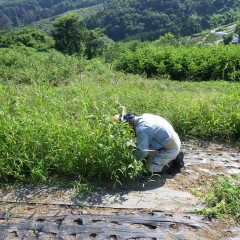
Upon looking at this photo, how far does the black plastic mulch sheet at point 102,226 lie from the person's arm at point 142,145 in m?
0.80

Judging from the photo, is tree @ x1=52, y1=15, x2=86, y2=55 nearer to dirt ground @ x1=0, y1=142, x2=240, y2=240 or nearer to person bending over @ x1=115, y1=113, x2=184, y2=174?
person bending over @ x1=115, y1=113, x2=184, y2=174

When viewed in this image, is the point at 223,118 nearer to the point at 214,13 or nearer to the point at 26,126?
the point at 26,126

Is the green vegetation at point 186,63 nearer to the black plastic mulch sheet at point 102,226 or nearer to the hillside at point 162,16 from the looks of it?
the black plastic mulch sheet at point 102,226

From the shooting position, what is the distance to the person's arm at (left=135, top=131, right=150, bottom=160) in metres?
4.28

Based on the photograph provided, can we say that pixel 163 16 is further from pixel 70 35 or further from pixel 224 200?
pixel 224 200

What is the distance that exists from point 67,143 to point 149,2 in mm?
97331

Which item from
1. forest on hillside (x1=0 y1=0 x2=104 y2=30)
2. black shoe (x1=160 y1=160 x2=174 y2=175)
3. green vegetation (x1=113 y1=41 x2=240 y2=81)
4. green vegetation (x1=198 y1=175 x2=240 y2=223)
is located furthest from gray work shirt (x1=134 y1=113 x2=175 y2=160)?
forest on hillside (x1=0 y1=0 x2=104 y2=30)

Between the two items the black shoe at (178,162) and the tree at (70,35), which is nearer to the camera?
the black shoe at (178,162)

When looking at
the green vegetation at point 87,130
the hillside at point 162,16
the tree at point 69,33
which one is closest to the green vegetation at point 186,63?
the green vegetation at point 87,130

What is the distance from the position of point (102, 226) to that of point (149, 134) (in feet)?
4.42

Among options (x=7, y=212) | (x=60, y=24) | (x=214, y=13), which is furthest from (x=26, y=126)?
(x=214, y=13)

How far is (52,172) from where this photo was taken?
4473 mm

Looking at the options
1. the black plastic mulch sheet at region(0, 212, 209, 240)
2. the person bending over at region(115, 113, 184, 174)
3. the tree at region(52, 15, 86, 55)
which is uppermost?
the tree at region(52, 15, 86, 55)

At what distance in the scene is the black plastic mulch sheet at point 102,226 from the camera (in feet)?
11.3
